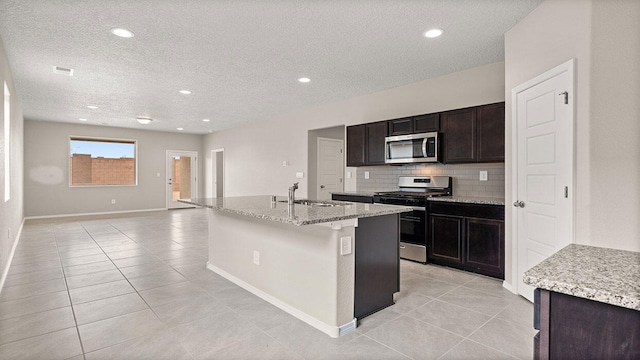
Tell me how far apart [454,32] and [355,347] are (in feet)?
9.38

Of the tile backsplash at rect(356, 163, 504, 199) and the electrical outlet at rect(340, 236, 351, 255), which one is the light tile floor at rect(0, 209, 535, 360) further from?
the tile backsplash at rect(356, 163, 504, 199)

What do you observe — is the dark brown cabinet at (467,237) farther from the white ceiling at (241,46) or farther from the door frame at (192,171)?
the door frame at (192,171)

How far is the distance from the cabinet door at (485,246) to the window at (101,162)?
9189mm

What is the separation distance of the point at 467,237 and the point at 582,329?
2796 millimetres

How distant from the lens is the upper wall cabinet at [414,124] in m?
4.18

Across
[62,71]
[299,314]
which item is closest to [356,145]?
[299,314]

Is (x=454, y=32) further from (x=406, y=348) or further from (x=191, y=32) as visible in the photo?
(x=406, y=348)

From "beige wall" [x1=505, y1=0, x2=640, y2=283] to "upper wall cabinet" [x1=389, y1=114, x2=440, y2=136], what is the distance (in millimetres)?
1780

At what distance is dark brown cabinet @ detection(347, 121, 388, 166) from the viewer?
191 inches

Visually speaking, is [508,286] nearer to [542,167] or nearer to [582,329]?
[542,167]

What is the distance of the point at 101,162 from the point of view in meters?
9.09

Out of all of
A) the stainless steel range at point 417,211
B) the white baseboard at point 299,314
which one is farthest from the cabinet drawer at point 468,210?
the white baseboard at point 299,314

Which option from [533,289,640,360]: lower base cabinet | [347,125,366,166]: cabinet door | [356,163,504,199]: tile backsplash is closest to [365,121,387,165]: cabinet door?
[347,125,366,166]: cabinet door

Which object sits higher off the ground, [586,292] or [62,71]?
[62,71]
